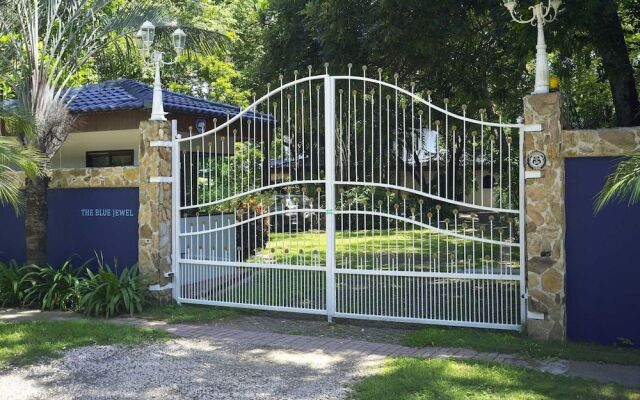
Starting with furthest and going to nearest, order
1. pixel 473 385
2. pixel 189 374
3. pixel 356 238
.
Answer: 1. pixel 356 238
2. pixel 189 374
3. pixel 473 385

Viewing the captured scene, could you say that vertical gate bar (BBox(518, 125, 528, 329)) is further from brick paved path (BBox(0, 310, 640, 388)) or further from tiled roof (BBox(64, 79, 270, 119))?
tiled roof (BBox(64, 79, 270, 119))

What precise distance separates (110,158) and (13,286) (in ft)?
15.2

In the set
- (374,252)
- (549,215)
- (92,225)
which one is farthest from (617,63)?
(92,225)

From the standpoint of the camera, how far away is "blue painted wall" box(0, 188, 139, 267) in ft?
31.2

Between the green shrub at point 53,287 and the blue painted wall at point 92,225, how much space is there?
43cm

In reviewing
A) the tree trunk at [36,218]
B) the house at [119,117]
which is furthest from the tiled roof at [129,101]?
the tree trunk at [36,218]

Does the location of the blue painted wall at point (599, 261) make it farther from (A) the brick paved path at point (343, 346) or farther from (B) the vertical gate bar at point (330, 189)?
(B) the vertical gate bar at point (330, 189)

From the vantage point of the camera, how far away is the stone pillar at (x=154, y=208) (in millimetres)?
9070

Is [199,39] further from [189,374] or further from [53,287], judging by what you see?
[189,374]

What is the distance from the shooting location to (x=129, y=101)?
11.6 metres

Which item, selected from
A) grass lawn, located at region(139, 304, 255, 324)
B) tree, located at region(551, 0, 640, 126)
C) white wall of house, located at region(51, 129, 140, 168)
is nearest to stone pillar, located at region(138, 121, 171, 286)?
grass lawn, located at region(139, 304, 255, 324)

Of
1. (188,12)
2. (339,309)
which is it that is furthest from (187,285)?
(188,12)

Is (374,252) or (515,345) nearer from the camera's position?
(515,345)

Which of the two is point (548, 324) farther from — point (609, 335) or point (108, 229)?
point (108, 229)
